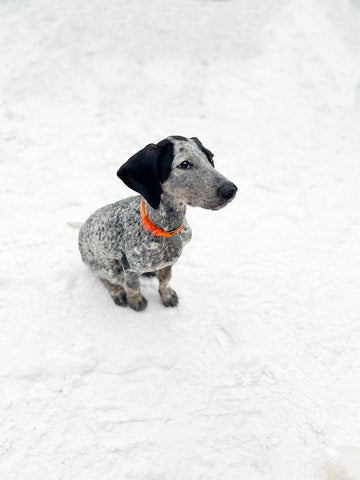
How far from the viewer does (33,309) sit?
13.2ft

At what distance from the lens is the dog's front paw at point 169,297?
13.5ft

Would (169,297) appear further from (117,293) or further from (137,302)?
(117,293)

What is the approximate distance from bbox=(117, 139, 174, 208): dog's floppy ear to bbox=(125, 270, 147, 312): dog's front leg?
1.05 meters

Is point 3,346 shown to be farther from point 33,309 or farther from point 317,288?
point 317,288

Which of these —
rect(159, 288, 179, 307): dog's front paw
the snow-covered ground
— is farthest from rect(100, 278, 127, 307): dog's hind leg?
rect(159, 288, 179, 307): dog's front paw

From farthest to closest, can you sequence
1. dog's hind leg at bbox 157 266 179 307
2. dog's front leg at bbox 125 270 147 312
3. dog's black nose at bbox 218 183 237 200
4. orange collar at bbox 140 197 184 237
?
dog's hind leg at bbox 157 266 179 307, dog's front leg at bbox 125 270 147 312, orange collar at bbox 140 197 184 237, dog's black nose at bbox 218 183 237 200

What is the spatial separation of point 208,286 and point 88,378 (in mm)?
1679

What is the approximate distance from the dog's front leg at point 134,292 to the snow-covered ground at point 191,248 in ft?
0.45

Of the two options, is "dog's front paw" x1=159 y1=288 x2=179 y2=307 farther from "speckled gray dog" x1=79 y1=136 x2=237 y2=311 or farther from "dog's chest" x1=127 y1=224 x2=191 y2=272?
"dog's chest" x1=127 y1=224 x2=191 y2=272

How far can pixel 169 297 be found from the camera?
4.14 metres

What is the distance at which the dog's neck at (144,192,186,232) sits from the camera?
313cm

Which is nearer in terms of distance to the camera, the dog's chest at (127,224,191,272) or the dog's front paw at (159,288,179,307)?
the dog's chest at (127,224,191,272)

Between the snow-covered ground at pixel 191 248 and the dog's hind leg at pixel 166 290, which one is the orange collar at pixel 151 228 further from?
the snow-covered ground at pixel 191 248

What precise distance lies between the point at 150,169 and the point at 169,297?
1756 mm
